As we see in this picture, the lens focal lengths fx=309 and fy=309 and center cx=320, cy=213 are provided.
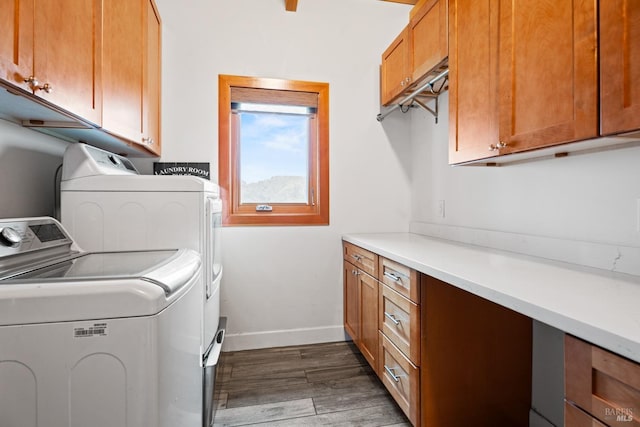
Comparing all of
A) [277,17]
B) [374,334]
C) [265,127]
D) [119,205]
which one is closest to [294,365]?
[374,334]

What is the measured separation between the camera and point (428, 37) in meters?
1.79

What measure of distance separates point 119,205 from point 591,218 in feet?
6.78

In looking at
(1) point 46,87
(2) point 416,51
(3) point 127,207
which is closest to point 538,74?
(2) point 416,51

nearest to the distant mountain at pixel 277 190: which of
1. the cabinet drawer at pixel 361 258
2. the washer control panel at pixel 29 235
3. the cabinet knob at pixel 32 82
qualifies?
the cabinet drawer at pixel 361 258

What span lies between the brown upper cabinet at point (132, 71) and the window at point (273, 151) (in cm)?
47

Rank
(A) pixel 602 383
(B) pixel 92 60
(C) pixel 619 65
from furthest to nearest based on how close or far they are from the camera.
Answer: (B) pixel 92 60 → (C) pixel 619 65 → (A) pixel 602 383

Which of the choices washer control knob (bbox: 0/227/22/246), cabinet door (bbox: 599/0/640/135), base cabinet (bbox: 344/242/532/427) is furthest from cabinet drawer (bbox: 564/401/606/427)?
washer control knob (bbox: 0/227/22/246)

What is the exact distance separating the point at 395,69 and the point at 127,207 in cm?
193

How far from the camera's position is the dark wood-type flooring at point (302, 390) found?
1619mm

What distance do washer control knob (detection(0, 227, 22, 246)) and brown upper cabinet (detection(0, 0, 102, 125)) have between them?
1.53 feet

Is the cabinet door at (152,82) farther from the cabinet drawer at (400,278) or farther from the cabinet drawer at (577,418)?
the cabinet drawer at (577,418)

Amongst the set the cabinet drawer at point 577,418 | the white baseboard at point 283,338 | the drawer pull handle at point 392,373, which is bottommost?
the white baseboard at point 283,338

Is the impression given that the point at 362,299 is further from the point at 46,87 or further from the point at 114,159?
the point at 46,87

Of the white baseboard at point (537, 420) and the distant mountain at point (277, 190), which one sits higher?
the distant mountain at point (277, 190)
